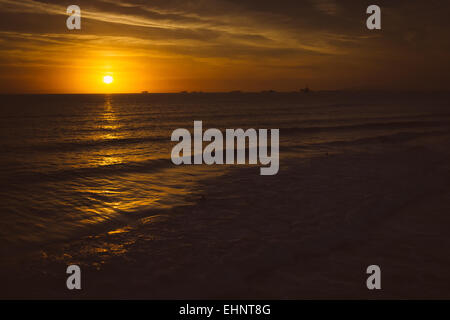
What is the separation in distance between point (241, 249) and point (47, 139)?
25.6 m

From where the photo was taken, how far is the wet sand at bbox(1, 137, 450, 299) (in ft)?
18.1

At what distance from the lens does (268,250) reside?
6922 millimetres

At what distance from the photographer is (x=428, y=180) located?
493 inches

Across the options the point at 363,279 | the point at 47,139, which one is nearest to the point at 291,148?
the point at 363,279

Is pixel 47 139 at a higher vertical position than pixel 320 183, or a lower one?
higher

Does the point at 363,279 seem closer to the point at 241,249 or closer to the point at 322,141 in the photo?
the point at 241,249

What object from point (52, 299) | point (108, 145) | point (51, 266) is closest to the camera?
point (52, 299)

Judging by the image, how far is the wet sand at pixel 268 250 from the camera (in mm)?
5527
